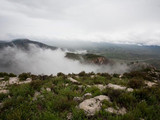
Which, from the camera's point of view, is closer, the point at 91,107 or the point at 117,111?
the point at 117,111

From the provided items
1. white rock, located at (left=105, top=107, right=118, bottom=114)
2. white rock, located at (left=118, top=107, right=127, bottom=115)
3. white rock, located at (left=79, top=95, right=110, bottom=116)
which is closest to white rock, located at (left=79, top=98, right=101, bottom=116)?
white rock, located at (left=79, top=95, right=110, bottom=116)

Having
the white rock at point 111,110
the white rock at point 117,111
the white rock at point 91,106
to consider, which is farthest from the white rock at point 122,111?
the white rock at point 91,106

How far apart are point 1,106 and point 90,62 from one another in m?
151

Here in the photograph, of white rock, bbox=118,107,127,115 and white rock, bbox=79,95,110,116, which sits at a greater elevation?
white rock, bbox=118,107,127,115

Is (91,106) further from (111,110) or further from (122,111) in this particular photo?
(122,111)

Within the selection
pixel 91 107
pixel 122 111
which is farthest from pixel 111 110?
pixel 91 107

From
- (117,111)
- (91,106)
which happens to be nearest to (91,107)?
(91,106)

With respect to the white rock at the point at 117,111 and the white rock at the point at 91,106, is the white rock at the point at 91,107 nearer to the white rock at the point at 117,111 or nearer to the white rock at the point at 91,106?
the white rock at the point at 91,106

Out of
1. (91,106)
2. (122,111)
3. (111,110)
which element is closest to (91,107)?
(91,106)

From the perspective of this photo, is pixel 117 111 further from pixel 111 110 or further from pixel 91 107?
pixel 91 107

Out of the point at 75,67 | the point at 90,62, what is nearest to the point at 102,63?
the point at 90,62

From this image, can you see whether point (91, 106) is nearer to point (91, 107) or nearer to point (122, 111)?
point (91, 107)

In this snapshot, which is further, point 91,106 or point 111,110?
point 91,106

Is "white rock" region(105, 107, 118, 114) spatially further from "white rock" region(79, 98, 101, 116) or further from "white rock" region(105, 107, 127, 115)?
"white rock" region(79, 98, 101, 116)
